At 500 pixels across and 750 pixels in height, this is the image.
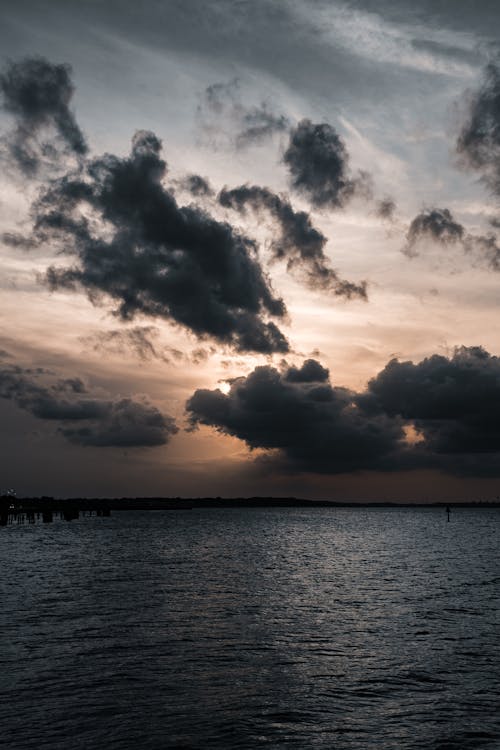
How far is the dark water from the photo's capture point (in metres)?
17.7

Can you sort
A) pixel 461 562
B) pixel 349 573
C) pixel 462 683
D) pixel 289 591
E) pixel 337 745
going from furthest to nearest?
1. pixel 461 562
2. pixel 349 573
3. pixel 289 591
4. pixel 462 683
5. pixel 337 745

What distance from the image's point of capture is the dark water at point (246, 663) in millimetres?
17719

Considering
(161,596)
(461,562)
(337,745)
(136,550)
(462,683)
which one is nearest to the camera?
(337,745)

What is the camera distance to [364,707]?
65.4 ft

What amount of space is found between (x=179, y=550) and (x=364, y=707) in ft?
230

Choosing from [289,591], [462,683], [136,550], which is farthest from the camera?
[136,550]

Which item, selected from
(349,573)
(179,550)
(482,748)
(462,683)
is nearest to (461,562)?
(349,573)

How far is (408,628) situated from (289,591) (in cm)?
1537

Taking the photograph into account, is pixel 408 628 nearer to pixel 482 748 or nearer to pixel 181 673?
pixel 181 673

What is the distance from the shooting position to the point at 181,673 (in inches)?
925

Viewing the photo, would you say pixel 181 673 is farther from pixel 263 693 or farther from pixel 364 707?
pixel 364 707

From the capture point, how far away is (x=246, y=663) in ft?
83.0

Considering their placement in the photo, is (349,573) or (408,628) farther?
(349,573)

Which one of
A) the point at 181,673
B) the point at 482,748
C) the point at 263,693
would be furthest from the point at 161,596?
the point at 482,748
